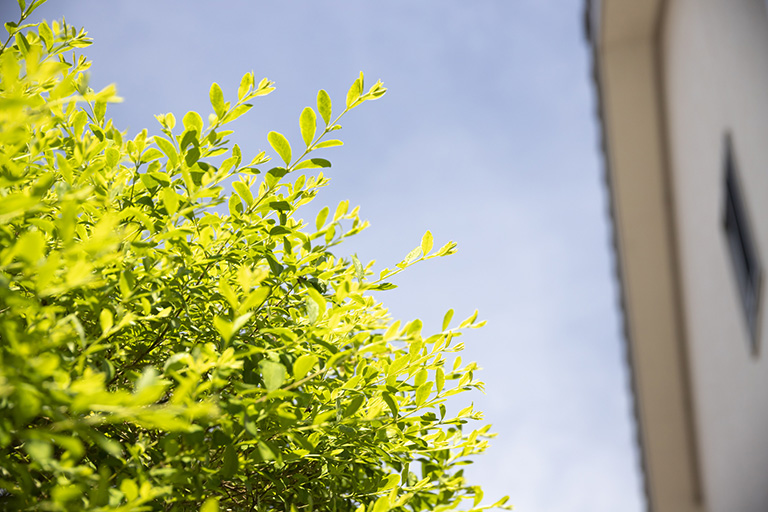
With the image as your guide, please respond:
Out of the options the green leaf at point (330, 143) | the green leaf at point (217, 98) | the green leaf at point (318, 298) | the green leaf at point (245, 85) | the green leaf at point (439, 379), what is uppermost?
the green leaf at point (245, 85)

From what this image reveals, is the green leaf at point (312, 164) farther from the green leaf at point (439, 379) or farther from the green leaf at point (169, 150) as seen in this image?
the green leaf at point (439, 379)

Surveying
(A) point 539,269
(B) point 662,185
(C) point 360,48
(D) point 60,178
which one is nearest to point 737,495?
(B) point 662,185

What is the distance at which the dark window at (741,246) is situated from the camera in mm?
3990

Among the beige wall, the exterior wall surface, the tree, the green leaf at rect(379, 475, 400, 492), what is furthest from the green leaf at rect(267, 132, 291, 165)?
the exterior wall surface

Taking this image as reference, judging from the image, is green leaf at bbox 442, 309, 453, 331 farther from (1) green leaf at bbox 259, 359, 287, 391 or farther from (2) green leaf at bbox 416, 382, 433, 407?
(1) green leaf at bbox 259, 359, 287, 391

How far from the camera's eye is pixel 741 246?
15.0 feet

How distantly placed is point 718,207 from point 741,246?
0.53 metres

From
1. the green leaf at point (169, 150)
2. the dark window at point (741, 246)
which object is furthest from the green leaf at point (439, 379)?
the dark window at point (741, 246)

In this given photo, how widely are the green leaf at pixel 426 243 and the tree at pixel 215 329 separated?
0.01m

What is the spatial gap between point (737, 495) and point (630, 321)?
103 inches

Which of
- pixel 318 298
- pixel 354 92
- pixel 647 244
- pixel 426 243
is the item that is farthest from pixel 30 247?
pixel 647 244

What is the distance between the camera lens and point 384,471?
Result: 2.33 m

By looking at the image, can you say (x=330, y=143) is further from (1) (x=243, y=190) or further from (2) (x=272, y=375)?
(2) (x=272, y=375)

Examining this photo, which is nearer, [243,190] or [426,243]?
[243,190]
